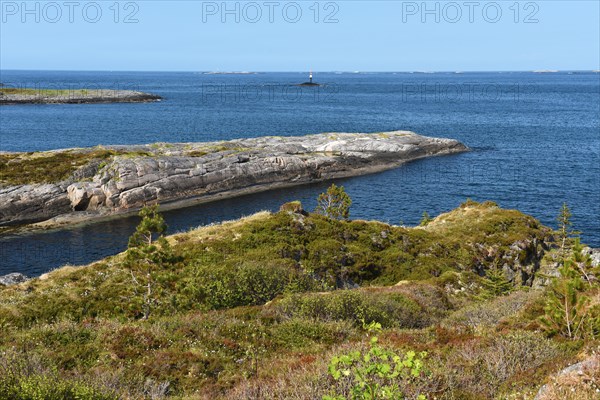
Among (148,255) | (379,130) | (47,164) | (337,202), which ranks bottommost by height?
(148,255)

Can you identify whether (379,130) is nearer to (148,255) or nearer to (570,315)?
(148,255)

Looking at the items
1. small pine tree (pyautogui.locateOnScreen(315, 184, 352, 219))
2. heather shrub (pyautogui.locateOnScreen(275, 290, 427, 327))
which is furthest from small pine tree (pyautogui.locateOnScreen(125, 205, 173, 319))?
small pine tree (pyautogui.locateOnScreen(315, 184, 352, 219))

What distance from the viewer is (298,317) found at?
19.8 metres

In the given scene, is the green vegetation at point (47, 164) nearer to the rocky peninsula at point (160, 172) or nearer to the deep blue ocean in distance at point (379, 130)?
the rocky peninsula at point (160, 172)

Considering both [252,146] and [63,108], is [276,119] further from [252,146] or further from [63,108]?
[63,108]

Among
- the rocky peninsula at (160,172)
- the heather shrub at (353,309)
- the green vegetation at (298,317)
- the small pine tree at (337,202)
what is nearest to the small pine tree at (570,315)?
the green vegetation at (298,317)

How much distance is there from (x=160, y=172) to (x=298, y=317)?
54.4m

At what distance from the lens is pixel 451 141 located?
110 metres

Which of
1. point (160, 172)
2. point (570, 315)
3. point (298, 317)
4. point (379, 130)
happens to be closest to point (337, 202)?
point (298, 317)

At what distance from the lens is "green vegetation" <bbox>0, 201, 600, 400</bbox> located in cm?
1139

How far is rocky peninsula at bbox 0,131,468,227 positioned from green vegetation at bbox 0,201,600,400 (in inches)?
1227

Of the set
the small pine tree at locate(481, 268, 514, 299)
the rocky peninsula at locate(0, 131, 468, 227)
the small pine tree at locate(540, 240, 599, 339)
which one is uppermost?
the rocky peninsula at locate(0, 131, 468, 227)

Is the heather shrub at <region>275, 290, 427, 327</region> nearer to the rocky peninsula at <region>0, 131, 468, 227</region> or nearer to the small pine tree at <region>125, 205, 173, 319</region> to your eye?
the small pine tree at <region>125, 205, 173, 319</region>

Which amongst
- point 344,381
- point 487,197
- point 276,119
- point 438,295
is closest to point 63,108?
point 276,119
